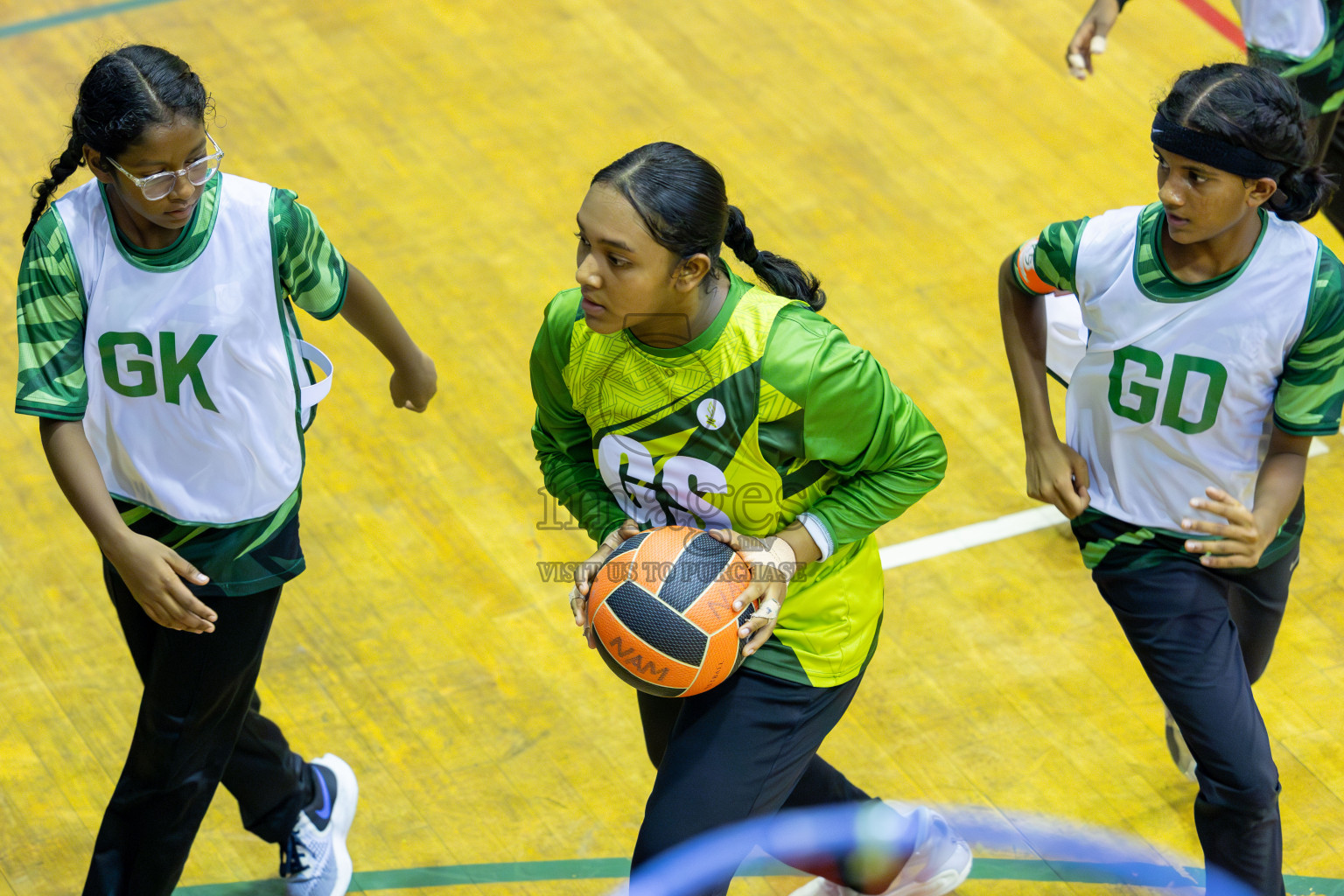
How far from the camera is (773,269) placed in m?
3.21

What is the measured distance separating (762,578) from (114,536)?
4.19 ft

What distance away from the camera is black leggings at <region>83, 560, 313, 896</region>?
132 inches

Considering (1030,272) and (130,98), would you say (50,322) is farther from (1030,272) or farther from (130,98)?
(1030,272)

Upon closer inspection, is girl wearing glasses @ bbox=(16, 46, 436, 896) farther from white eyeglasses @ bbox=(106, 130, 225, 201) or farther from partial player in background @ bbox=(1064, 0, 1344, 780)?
partial player in background @ bbox=(1064, 0, 1344, 780)

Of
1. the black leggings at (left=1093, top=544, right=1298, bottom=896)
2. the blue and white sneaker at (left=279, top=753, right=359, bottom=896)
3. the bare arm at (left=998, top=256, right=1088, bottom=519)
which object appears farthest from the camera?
the blue and white sneaker at (left=279, top=753, right=359, bottom=896)

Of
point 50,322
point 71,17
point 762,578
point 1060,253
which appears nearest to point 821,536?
point 762,578

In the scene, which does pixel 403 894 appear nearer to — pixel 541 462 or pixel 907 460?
pixel 541 462

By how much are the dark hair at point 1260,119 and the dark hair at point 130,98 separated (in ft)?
6.44

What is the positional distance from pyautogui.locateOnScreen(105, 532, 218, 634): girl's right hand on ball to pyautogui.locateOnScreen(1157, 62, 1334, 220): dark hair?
2.18 metres

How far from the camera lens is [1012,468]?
16.9ft

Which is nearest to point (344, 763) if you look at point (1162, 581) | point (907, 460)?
point (907, 460)

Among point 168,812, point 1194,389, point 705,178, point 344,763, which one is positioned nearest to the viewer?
point 705,178

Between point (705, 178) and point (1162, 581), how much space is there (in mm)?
1365

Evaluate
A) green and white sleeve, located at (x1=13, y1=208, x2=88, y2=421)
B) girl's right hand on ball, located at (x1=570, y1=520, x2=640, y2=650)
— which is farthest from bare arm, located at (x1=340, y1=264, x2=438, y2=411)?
girl's right hand on ball, located at (x1=570, y1=520, x2=640, y2=650)
